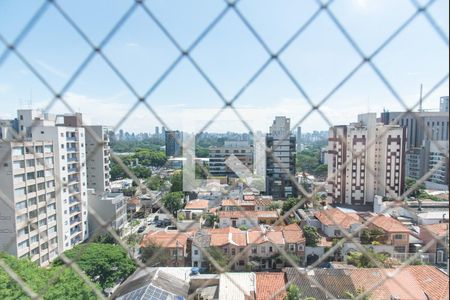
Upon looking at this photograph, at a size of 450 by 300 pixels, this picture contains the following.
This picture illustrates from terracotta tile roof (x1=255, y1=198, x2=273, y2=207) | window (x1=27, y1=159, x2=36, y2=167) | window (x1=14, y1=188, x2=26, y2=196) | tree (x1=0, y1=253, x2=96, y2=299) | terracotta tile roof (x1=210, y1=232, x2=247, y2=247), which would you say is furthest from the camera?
terracotta tile roof (x1=255, y1=198, x2=273, y2=207)

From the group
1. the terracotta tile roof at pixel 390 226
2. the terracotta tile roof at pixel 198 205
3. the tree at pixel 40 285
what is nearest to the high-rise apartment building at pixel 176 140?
the tree at pixel 40 285

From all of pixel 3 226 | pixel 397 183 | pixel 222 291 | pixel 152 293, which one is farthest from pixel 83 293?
pixel 397 183

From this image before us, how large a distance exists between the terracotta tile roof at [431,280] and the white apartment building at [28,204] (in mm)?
4682

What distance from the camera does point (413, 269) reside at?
3779 mm

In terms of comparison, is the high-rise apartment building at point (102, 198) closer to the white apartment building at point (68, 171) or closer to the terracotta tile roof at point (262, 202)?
the white apartment building at point (68, 171)

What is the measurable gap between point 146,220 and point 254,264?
3.94m

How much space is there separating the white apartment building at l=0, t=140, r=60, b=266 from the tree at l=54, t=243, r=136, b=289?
0.71 meters

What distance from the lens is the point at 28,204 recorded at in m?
5.19

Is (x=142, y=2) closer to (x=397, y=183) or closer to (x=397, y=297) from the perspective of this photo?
(x=397, y=297)

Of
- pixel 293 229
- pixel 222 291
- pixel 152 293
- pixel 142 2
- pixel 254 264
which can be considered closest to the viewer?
pixel 142 2

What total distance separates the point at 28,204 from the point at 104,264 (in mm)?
1795

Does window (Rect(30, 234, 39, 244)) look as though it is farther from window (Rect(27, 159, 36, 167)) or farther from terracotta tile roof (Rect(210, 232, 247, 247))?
terracotta tile roof (Rect(210, 232, 247, 247))

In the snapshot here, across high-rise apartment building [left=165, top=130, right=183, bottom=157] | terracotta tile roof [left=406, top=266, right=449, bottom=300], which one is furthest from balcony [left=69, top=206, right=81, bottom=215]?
high-rise apartment building [left=165, top=130, right=183, bottom=157]

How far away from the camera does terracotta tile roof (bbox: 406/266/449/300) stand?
3196 mm
